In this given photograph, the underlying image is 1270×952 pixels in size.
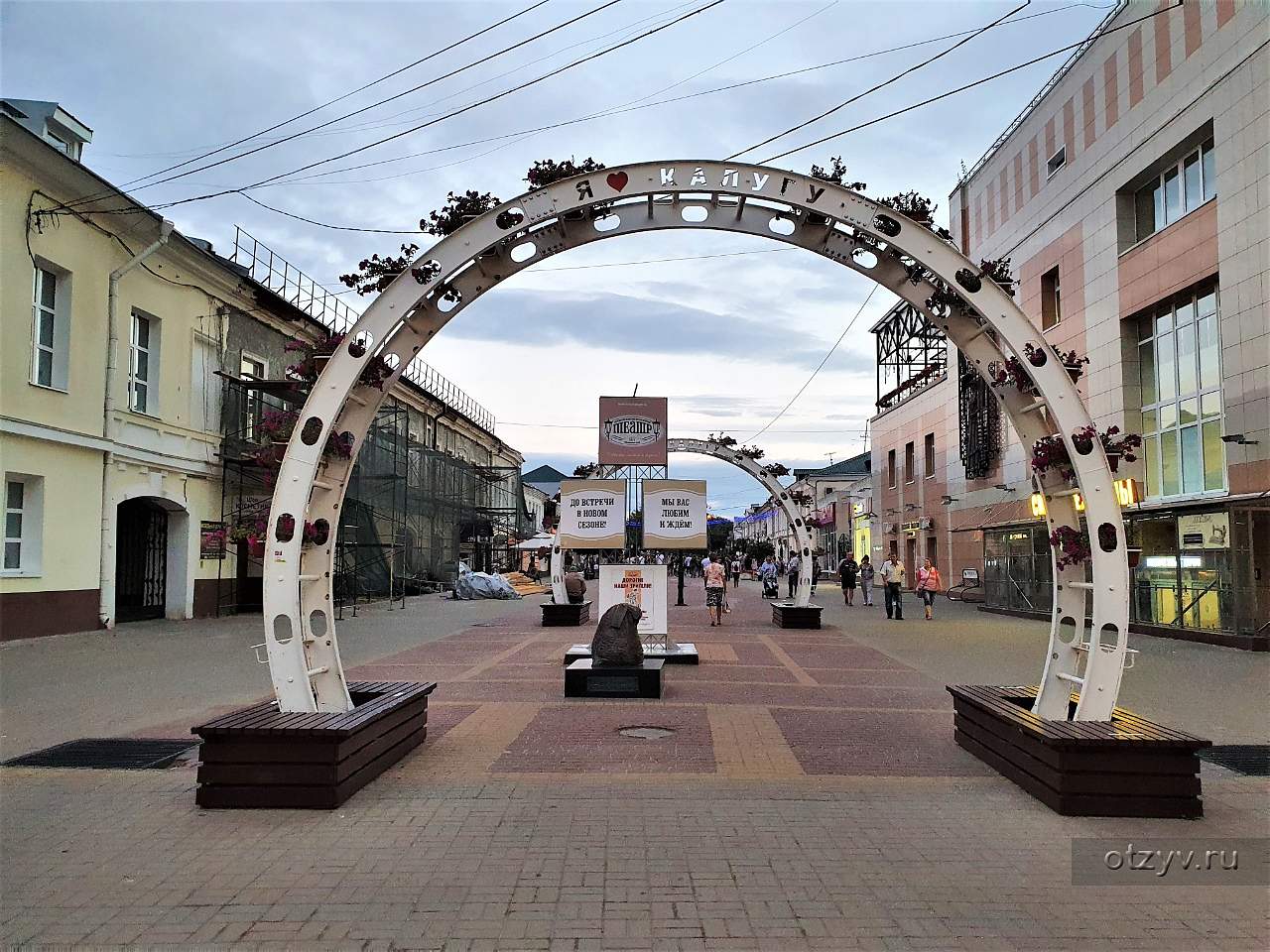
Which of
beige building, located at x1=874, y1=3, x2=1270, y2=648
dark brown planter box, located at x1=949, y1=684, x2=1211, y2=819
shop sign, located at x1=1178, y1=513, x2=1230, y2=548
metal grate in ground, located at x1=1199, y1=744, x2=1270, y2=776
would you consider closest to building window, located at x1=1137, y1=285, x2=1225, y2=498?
beige building, located at x1=874, y1=3, x2=1270, y2=648

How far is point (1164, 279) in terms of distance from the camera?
18.4m

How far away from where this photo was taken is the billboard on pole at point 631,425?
15.1m

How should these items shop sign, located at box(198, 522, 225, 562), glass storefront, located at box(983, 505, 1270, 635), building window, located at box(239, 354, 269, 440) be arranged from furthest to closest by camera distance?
building window, located at box(239, 354, 269, 440), shop sign, located at box(198, 522, 225, 562), glass storefront, located at box(983, 505, 1270, 635)

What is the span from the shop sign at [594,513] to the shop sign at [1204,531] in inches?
440

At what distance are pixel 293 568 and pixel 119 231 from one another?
14.3 metres

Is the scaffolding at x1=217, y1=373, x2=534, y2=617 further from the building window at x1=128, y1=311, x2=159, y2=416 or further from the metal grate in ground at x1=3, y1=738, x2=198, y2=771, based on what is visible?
the building window at x1=128, y1=311, x2=159, y2=416

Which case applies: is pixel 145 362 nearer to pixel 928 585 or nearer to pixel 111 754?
pixel 111 754

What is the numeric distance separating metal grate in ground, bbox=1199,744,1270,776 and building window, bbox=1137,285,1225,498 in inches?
463

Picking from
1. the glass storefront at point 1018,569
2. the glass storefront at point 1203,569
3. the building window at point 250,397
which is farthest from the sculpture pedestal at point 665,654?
the building window at point 250,397

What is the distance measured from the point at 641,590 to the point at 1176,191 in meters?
14.9


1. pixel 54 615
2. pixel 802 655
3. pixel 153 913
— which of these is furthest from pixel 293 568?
pixel 54 615

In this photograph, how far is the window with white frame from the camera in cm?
1521

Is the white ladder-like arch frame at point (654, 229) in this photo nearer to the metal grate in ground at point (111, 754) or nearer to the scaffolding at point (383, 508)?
the scaffolding at point (383, 508)

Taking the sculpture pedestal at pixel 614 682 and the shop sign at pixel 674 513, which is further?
the shop sign at pixel 674 513
